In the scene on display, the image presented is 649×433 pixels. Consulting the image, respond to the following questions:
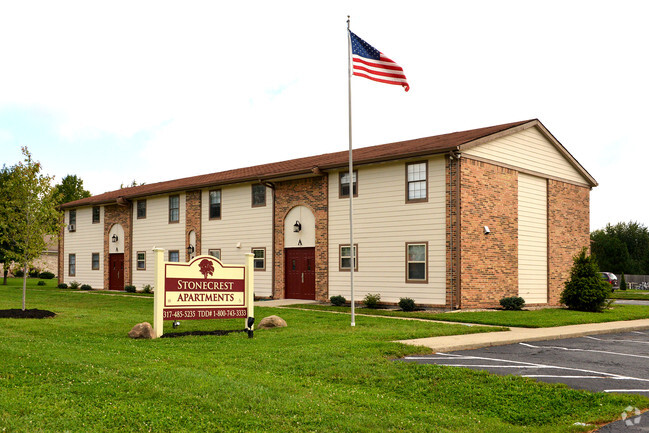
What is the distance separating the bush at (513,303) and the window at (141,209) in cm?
2159

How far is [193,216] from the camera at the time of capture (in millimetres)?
31375

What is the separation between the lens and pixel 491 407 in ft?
24.1

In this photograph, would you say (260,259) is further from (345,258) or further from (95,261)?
(95,261)

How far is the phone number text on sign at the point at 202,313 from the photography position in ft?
44.1

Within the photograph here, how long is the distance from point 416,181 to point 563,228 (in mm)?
8513

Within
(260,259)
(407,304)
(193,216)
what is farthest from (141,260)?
(407,304)

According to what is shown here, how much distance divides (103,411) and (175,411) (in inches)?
31.5

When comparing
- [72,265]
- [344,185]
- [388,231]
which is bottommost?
[72,265]

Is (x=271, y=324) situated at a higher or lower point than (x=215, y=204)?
lower

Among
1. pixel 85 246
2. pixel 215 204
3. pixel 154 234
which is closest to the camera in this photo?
pixel 215 204

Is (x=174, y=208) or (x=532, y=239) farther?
(x=174, y=208)

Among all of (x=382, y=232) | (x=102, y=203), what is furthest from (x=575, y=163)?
(x=102, y=203)

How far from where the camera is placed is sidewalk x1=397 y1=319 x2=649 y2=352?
40.0ft

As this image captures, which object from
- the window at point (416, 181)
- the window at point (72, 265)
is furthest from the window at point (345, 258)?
the window at point (72, 265)
